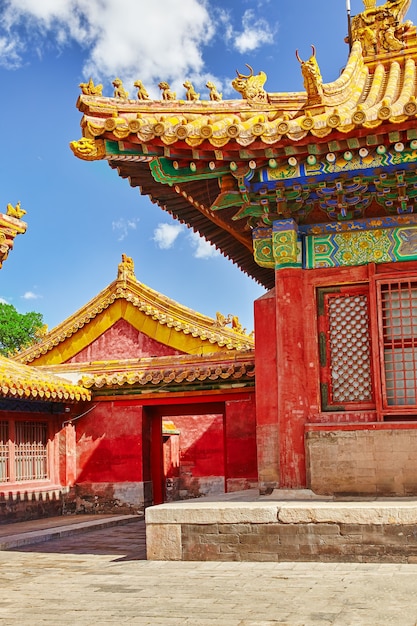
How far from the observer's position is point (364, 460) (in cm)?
849

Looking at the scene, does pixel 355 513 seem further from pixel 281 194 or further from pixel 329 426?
pixel 281 194

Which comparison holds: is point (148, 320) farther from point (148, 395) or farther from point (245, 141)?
point (245, 141)

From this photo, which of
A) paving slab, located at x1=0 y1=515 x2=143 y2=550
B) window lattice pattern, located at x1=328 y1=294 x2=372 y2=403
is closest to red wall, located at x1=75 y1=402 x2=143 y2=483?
paving slab, located at x1=0 y1=515 x2=143 y2=550

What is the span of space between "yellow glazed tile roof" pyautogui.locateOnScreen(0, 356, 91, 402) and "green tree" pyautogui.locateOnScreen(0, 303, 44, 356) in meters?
26.1

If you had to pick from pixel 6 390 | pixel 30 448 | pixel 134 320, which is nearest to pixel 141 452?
pixel 30 448

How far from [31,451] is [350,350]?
885cm

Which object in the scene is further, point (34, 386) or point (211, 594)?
point (34, 386)

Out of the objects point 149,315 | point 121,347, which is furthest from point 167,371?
point 121,347

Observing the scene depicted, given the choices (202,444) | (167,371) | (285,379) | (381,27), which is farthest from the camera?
(202,444)

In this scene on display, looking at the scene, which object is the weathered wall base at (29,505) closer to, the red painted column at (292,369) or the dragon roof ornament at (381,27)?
the red painted column at (292,369)

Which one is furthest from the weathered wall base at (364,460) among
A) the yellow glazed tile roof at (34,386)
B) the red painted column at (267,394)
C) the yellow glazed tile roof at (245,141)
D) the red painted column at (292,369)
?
the yellow glazed tile roof at (34,386)

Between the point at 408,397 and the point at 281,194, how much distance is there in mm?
2895

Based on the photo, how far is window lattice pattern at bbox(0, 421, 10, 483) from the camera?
1473 cm

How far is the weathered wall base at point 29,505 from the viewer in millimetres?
14531
